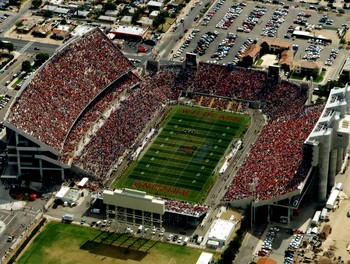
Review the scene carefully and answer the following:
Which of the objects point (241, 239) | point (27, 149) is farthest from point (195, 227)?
point (27, 149)

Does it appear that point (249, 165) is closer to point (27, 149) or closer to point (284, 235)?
point (284, 235)

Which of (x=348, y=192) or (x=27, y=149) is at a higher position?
(x=27, y=149)

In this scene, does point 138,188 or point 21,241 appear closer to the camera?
point 21,241

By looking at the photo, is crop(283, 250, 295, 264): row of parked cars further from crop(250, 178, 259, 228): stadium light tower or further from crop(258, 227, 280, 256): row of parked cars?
crop(250, 178, 259, 228): stadium light tower

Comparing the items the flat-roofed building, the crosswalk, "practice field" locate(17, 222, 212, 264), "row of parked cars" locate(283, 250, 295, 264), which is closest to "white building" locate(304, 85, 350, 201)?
"row of parked cars" locate(283, 250, 295, 264)

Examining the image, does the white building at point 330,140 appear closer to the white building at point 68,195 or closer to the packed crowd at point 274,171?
the packed crowd at point 274,171
